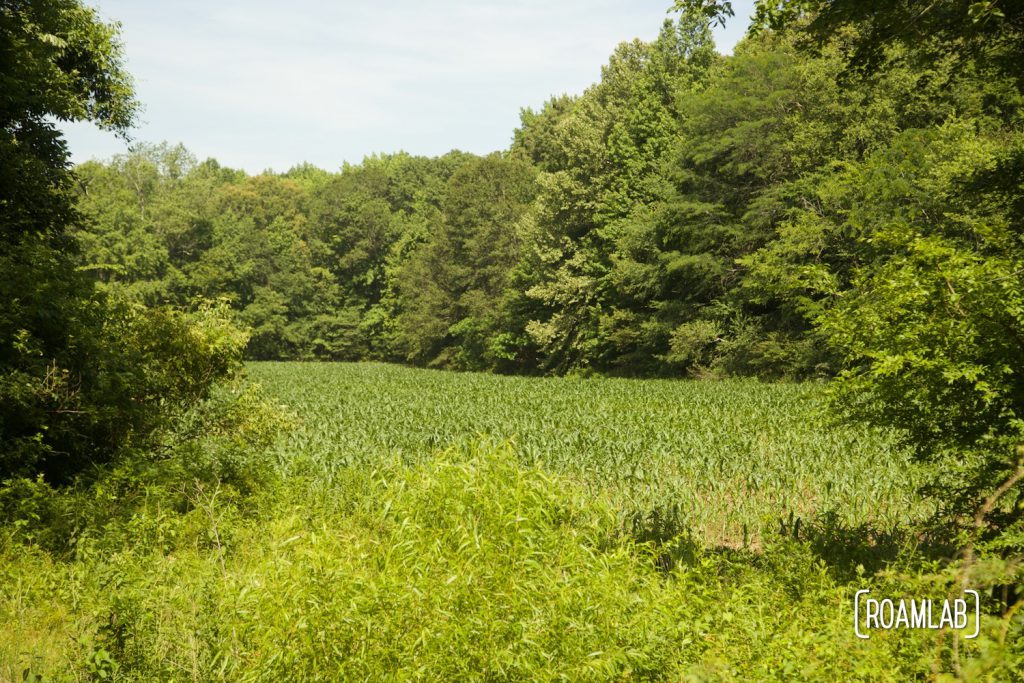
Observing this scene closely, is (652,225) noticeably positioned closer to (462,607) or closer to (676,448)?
(676,448)

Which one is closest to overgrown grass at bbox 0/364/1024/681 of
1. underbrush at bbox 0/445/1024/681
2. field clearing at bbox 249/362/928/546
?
underbrush at bbox 0/445/1024/681

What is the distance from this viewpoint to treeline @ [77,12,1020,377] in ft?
87.7

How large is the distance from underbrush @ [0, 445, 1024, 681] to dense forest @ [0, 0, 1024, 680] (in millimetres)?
70

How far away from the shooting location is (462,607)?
5.41m

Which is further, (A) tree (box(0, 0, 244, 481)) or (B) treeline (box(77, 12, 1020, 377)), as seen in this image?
(B) treeline (box(77, 12, 1020, 377))

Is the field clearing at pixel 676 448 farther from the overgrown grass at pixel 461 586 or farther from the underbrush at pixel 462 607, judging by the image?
the underbrush at pixel 462 607

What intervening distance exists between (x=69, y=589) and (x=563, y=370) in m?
39.6

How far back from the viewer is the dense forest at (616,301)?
19.8ft

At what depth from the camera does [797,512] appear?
401 inches

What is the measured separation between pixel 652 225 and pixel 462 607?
109ft

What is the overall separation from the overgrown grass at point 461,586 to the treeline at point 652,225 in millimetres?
2841

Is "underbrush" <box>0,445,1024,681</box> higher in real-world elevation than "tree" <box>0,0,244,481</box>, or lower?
lower
